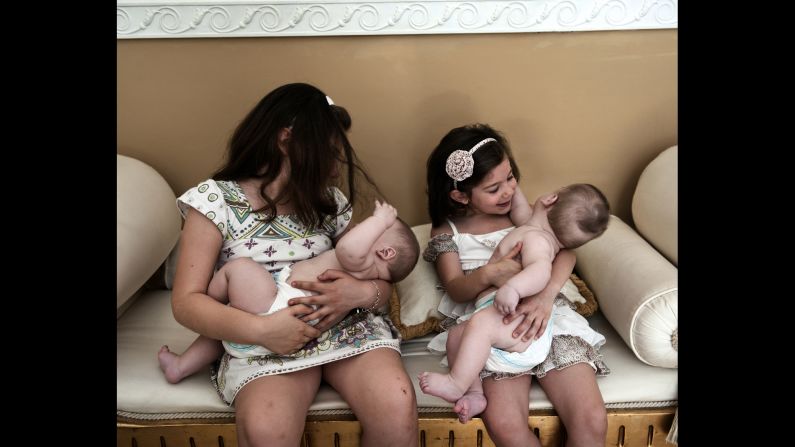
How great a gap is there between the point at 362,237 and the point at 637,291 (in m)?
0.75

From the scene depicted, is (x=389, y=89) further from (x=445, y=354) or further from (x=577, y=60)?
(x=445, y=354)

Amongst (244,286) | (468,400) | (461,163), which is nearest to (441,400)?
(468,400)

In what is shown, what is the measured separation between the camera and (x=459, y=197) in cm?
198

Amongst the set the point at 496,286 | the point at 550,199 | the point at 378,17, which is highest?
the point at 378,17

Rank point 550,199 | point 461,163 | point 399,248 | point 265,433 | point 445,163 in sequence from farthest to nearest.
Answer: point 445,163
point 461,163
point 550,199
point 399,248
point 265,433

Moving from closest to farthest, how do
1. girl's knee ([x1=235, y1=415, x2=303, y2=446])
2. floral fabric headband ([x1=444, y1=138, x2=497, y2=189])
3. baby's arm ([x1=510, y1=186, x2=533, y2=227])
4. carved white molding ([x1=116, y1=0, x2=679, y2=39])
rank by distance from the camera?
1. girl's knee ([x1=235, y1=415, x2=303, y2=446])
2. floral fabric headband ([x1=444, y1=138, x2=497, y2=189])
3. baby's arm ([x1=510, y1=186, x2=533, y2=227])
4. carved white molding ([x1=116, y1=0, x2=679, y2=39])

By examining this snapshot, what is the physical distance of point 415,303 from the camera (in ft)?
6.38

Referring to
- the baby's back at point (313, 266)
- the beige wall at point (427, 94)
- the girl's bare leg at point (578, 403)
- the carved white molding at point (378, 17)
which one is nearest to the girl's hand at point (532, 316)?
the girl's bare leg at point (578, 403)

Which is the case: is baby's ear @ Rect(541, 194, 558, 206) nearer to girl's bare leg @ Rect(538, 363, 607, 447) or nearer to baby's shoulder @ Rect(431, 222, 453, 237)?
baby's shoulder @ Rect(431, 222, 453, 237)

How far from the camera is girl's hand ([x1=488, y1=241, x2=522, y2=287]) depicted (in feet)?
5.55

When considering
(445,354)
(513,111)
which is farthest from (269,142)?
(513,111)

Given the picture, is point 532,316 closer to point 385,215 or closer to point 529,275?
point 529,275

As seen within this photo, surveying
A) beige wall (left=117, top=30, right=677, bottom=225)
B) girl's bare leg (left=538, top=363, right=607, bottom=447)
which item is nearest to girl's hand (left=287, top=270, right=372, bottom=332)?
girl's bare leg (left=538, top=363, right=607, bottom=447)

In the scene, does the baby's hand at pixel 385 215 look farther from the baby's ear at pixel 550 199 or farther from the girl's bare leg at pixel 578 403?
the girl's bare leg at pixel 578 403
